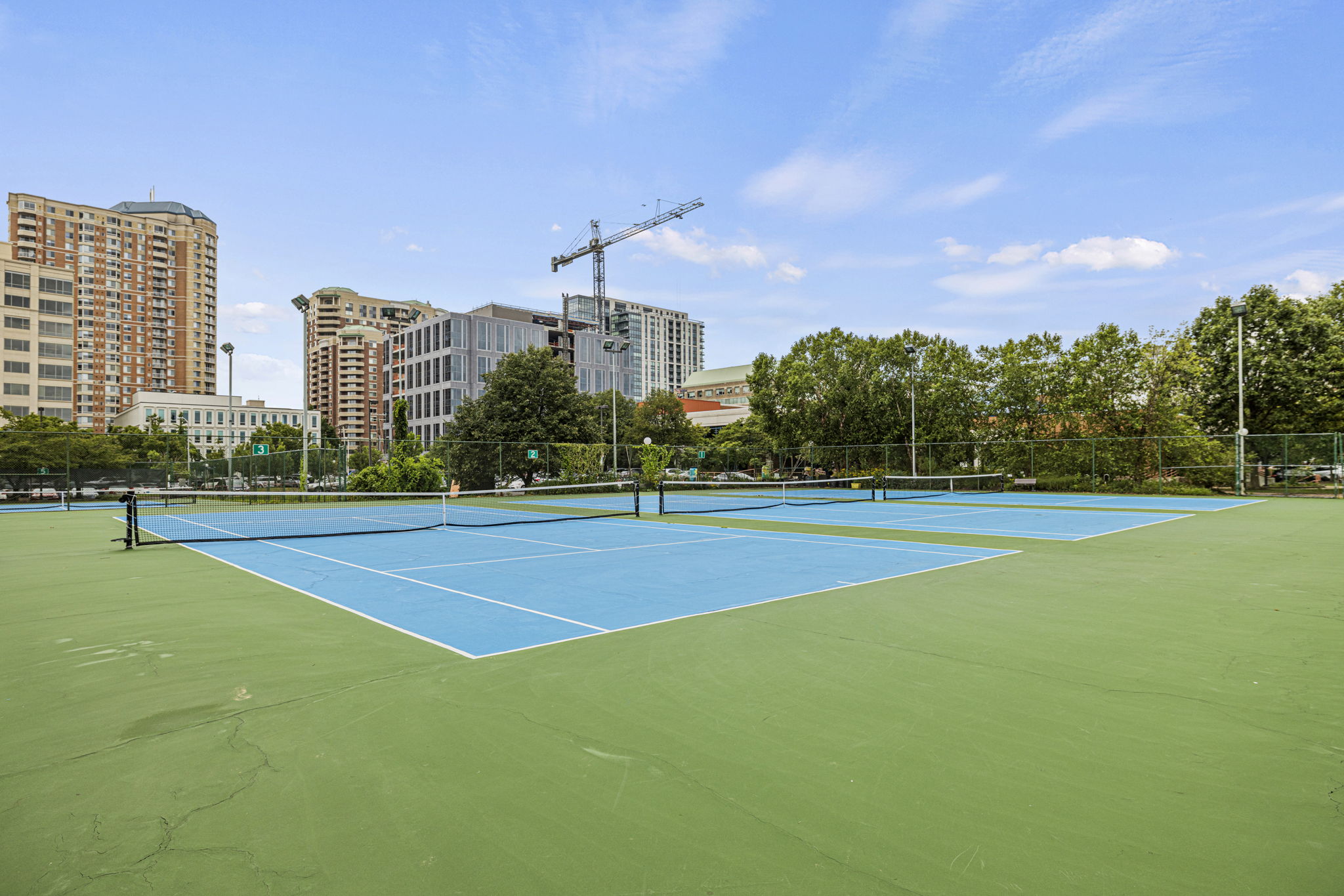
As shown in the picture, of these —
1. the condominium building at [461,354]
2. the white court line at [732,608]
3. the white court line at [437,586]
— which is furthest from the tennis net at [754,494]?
the condominium building at [461,354]

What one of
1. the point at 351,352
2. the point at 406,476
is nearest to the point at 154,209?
the point at 351,352

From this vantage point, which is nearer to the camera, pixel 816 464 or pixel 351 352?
pixel 816 464

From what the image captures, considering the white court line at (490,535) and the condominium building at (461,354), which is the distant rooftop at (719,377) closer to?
Answer: the condominium building at (461,354)

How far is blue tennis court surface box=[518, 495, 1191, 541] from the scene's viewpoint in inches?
595

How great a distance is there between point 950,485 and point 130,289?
141874mm

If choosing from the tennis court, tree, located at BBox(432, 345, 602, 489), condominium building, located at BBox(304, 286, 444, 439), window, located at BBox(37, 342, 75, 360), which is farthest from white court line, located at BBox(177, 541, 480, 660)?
condominium building, located at BBox(304, 286, 444, 439)

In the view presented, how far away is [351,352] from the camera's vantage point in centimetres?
14988

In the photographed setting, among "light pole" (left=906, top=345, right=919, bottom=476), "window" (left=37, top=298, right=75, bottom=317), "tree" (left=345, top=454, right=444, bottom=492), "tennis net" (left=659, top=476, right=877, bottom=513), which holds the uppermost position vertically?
"window" (left=37, top=298, right=75, bottom=317)

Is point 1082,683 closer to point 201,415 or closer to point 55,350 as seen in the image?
point 55,350

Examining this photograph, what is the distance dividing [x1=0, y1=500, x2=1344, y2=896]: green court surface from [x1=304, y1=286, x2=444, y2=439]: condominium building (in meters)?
143

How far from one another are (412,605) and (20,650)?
3.03 metres

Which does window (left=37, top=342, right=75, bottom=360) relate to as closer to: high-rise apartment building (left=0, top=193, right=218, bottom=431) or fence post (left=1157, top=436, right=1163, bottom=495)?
high-rise apartment building (left=0, top=193, right=218, bottom=431)

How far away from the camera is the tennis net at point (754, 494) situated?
23.8 m

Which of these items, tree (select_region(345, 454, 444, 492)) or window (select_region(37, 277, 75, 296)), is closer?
tree (select_region(345, 454, 444, 492))
